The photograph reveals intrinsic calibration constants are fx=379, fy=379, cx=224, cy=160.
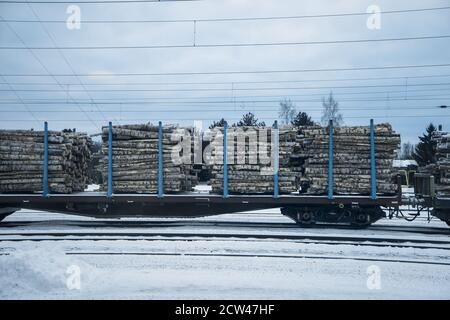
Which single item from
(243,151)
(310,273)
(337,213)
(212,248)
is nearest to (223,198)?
(243,151)

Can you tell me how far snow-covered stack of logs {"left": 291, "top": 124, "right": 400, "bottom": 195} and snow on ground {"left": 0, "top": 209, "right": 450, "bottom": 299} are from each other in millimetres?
2378

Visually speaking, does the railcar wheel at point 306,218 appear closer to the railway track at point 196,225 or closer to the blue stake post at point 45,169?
the railway track at point 196,225

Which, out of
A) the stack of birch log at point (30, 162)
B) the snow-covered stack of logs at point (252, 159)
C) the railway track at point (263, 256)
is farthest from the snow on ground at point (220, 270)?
the stack of birch log at point (30, 162)

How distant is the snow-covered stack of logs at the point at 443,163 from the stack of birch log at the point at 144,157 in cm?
712

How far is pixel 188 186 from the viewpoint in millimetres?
12062

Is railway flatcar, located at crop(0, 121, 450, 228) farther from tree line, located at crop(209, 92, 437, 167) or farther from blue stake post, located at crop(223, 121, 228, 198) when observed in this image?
tree line, located at crop(209, 92, 437, 167)

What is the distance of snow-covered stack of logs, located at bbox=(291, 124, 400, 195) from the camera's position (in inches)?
417

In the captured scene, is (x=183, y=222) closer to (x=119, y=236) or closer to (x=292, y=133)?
(x=119, y=236)

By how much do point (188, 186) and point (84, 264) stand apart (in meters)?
5.66

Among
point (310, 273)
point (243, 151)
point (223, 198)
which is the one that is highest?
point (243, 151)

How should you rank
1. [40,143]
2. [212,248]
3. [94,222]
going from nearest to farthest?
[212,248]
[40,143]
[94,222]

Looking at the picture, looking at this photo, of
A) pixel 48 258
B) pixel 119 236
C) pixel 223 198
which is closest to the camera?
pixel 48 258

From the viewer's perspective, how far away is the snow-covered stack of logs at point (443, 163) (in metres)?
10.6

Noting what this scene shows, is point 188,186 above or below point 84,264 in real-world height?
above
